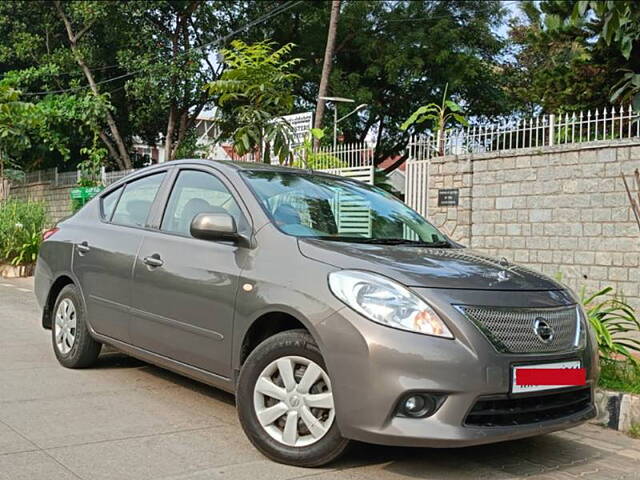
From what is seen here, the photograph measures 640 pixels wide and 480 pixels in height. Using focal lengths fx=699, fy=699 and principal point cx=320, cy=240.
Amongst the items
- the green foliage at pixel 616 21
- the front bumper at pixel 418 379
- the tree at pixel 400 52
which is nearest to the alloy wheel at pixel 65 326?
the front bumper at pixel 418 379

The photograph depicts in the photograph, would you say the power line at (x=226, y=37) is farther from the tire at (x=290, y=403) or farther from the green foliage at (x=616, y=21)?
the tire at (x=290, y=403)

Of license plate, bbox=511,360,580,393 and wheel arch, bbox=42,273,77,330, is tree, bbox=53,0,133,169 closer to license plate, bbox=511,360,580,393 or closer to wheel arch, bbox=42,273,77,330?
wheel arch, bbox=42,273,77,330

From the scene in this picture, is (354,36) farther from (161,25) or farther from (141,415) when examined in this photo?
(141,415)

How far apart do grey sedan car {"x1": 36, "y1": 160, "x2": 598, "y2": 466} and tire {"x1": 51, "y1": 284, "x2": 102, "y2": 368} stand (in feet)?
1.61

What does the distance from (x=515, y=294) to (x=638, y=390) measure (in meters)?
1.89

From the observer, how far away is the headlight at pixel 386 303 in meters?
3.25

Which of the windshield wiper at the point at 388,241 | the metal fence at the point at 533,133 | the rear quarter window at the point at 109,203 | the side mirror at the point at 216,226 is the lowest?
the windshield wiper at the point at 388,241

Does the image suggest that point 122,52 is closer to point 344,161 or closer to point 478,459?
point 344,161

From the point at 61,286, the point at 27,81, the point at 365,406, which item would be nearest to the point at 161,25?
the point at 27,81

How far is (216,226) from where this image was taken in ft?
13.1

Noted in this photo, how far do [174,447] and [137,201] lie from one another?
2.09 meters

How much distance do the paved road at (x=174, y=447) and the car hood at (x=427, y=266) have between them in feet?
3.24

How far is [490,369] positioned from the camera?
10.6 ft

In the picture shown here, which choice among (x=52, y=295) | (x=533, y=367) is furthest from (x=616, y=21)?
(x=52, y=295)
